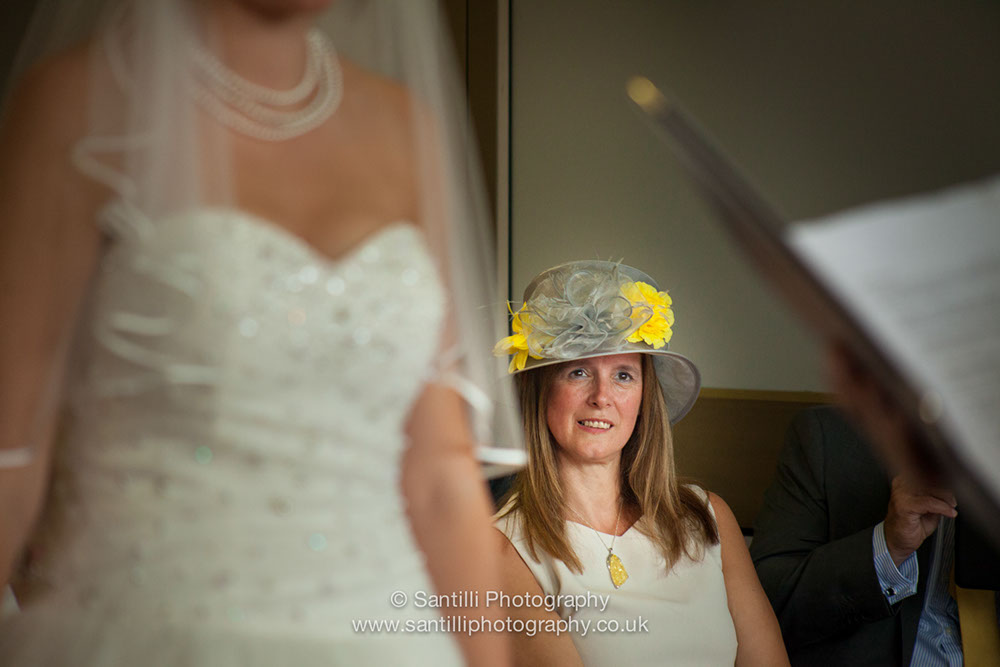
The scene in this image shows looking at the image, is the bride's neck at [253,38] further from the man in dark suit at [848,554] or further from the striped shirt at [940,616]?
the striped shirt at [940,616]

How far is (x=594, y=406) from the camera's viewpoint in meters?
1.53

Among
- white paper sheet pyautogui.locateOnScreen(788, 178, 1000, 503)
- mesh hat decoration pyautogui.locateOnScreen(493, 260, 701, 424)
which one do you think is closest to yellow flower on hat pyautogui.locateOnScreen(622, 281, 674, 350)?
mesh hat decoration pyautogui.locateOnScreen(493, 260, 701, 424)

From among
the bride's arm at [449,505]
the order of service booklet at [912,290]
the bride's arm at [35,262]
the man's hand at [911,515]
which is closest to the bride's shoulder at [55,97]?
the bride's arm at [35,262]

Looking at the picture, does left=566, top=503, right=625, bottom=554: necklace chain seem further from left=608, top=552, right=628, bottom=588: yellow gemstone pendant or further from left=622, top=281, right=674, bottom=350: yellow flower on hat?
left=622, top=281, right=674, bottom=350: yellow flower on hat

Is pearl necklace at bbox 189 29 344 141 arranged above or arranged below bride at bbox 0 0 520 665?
above

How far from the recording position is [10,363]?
646 mm

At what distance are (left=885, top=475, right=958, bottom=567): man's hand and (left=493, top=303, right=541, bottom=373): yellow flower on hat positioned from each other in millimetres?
651

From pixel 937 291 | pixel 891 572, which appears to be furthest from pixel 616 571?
pixel 937 291

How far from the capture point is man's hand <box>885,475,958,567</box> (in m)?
1.50

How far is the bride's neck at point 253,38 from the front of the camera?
71 centimetres

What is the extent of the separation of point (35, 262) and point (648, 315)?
1.09 meters

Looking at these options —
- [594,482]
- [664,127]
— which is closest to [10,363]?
[664,127]

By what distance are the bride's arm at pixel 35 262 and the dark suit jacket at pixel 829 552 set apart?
4.47ft

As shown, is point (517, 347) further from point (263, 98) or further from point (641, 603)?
Answer: point (263, 98)
